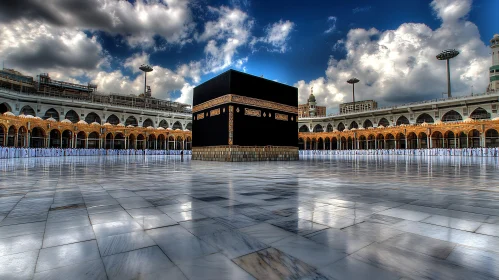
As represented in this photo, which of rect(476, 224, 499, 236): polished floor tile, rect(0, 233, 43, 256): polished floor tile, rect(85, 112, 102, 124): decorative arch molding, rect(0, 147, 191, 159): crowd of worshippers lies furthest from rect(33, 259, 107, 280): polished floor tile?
rect(85, 112, 102, 124): decorative arch molding

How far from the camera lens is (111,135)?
31.0 meters

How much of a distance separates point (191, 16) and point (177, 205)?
61.2 ft

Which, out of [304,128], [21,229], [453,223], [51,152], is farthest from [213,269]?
[304,128]

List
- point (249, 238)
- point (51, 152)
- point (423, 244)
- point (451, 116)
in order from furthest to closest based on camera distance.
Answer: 1. point (451, 116)
2. point (51, 152)
3. point (249, 238)
4. point (423, 244)

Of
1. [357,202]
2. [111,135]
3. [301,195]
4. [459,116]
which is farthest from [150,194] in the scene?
[459,116]

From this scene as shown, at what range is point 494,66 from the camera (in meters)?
49.0

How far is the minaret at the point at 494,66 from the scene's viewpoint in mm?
47656

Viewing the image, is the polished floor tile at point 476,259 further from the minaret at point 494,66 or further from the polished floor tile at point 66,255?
the minaret at point 494,66

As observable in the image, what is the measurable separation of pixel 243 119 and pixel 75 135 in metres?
21.2

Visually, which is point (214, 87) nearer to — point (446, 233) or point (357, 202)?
point (357, 202)

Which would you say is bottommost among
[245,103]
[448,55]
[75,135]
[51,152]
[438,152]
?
[438,152]

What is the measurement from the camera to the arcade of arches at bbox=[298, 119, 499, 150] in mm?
26406

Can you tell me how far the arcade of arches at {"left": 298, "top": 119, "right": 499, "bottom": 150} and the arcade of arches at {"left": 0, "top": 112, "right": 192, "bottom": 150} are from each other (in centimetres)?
2333

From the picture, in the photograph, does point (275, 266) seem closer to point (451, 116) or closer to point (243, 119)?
point (243, 119)
